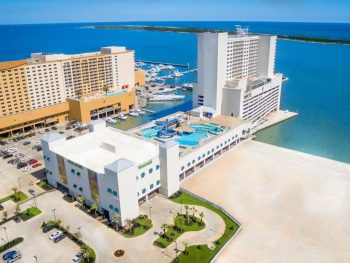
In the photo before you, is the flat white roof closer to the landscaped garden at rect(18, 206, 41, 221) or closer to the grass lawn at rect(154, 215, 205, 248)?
the landscaped garden at rect(18, 206, 41, 221)

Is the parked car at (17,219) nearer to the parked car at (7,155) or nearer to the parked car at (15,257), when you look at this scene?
A: the parked car at (15,257)

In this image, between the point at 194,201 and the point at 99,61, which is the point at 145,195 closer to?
the point at 194,201

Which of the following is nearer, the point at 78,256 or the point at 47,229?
the point at 78,256

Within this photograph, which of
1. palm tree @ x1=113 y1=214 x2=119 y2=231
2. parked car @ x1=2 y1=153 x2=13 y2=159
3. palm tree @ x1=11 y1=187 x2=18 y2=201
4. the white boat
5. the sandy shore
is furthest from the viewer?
the white boat

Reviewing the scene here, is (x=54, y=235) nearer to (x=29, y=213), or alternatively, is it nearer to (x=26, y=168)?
(x=29, y=213)

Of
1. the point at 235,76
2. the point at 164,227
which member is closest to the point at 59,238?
the point at 164,227

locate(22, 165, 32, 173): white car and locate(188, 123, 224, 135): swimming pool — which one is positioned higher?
locate(188, 123, 224, 135): swimming pool

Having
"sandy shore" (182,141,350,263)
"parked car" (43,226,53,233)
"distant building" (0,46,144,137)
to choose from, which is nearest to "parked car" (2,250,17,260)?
"parked car" (43,226,53,233)
